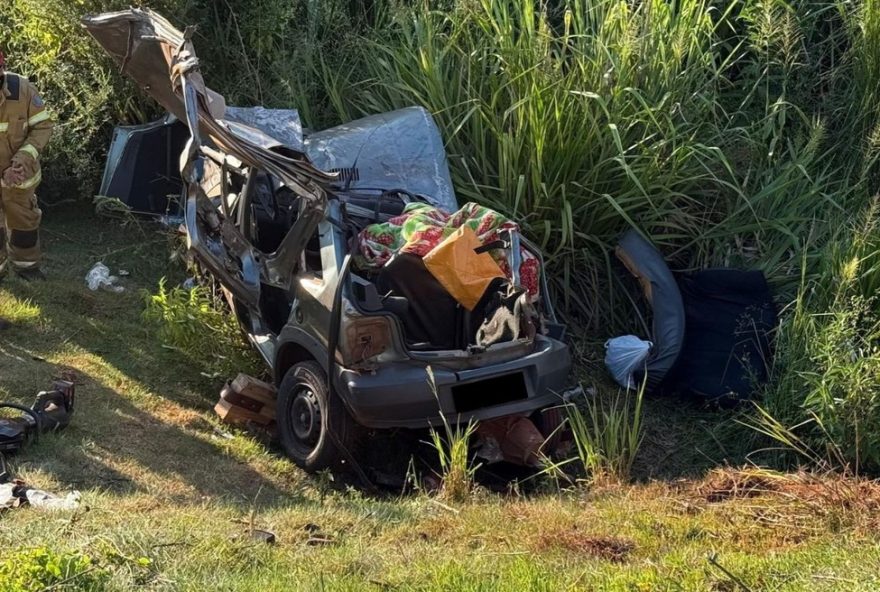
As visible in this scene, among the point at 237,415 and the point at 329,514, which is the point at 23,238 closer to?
the point at 237,415

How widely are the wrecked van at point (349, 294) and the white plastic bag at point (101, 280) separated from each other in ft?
4.89

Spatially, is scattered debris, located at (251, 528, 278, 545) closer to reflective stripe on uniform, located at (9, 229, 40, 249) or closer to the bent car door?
the bent car door

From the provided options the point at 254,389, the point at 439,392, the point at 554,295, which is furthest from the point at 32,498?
the point at 554,295

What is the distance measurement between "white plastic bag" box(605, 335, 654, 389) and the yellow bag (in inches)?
60.2

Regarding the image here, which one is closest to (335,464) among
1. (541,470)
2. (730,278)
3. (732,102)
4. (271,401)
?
(271,401)

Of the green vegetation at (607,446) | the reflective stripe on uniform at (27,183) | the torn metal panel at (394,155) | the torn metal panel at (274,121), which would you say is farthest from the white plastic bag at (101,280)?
the green vegetation at (607,446)

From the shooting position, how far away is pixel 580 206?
7.54 m

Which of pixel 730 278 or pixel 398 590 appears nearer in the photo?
pixel 398 590

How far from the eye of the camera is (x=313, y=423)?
577 centimetres

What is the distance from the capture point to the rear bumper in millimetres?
5398

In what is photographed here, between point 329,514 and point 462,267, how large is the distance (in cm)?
156

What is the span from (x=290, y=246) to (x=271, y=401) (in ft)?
3.08

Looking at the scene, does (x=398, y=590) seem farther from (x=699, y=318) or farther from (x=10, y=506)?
(x=699, y=318)

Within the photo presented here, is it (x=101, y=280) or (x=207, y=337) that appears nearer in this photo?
(x=207, y=337)
